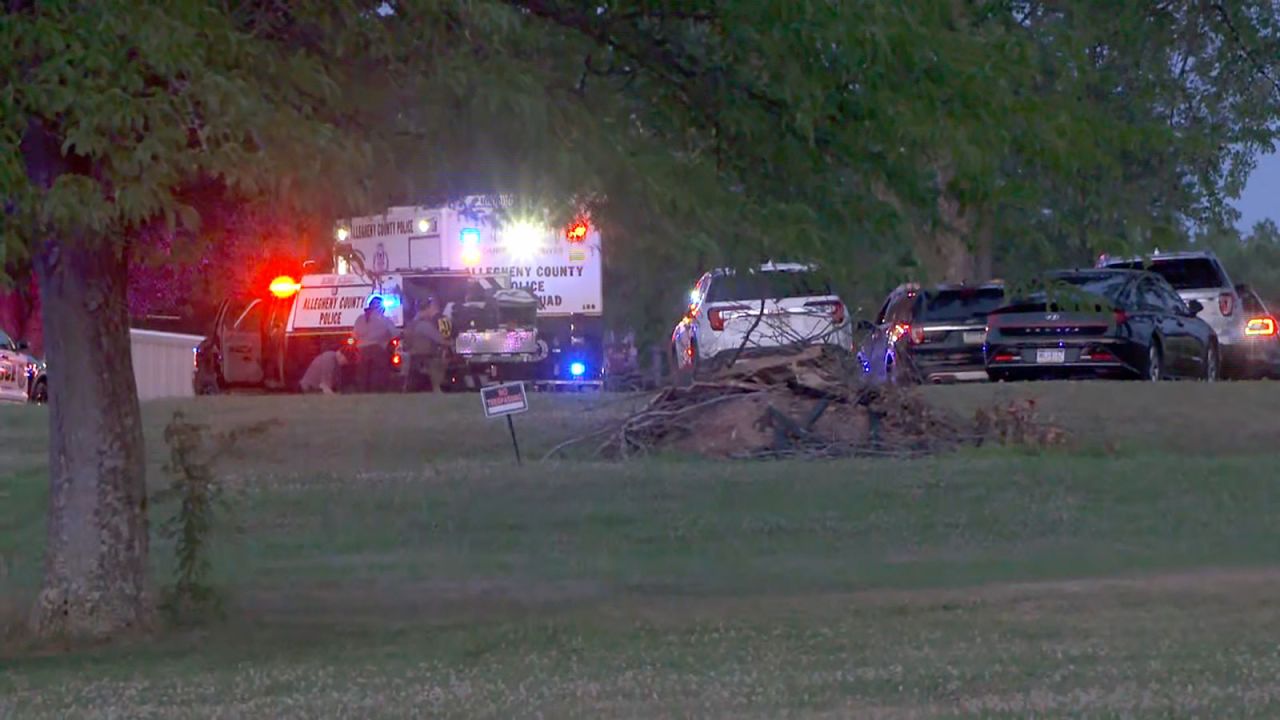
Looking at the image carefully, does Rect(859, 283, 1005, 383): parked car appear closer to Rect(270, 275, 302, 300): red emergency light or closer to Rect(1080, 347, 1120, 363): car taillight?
Rect(1080, 347, 1120, 363): car taillight

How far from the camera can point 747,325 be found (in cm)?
2273

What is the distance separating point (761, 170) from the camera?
985 centimetres

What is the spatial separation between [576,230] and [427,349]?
727 inches

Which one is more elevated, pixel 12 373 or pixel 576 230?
pixel 576 230

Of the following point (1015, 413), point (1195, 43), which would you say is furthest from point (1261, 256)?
point (1195, 43)

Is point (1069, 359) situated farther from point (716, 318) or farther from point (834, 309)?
point (834, 309)

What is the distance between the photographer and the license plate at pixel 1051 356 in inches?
899

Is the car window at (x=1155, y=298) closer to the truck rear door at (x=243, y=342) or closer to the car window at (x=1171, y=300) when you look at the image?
the car window at (x=1171, y=300)

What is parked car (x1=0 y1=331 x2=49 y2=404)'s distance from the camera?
3200cm

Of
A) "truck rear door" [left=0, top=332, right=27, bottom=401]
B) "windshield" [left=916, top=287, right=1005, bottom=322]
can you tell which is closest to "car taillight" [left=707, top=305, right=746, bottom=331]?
"windshield" [left=916, top=287, right=1005, bottom=322]

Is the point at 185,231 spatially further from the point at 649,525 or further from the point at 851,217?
the point at 649,525

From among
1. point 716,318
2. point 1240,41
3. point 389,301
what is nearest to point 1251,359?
point 716,318

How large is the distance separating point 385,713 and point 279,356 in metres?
20.5

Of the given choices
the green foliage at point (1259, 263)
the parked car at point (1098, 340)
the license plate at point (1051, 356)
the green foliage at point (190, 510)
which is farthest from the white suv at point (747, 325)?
the green foliage at point (1259, 263)
